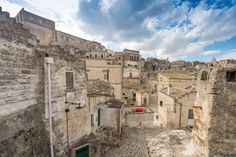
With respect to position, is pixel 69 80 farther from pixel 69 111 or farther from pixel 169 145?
pixel 169 145

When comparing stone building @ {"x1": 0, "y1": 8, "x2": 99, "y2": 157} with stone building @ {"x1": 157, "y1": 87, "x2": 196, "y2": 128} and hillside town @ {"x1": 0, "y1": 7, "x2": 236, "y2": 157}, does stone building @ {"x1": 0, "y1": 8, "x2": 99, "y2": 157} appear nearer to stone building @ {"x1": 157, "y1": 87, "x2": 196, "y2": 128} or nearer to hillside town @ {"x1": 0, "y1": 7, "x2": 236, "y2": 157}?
hillside town @ {"x1": 0, "y1": 7, "x2": 236, "y2": 157}

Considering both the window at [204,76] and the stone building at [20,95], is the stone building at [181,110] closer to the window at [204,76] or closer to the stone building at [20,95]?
the window at [204,76]

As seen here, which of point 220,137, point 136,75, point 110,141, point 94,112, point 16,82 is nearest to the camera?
point 220,137

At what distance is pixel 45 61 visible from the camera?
20.2 feet

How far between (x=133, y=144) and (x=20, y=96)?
9978 mm

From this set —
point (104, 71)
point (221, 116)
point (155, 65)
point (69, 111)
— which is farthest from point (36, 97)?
point (155, 65)

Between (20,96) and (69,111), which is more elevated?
(20,96)

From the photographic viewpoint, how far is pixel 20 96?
509 cm

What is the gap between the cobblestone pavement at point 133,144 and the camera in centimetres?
1108

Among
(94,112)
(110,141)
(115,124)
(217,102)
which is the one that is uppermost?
(217,102)

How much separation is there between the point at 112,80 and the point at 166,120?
9.97 meters

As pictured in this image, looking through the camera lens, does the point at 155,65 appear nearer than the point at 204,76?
No

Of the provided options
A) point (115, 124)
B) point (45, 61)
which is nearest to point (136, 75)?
point (115, 124)

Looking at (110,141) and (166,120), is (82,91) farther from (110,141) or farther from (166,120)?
(166,120)
